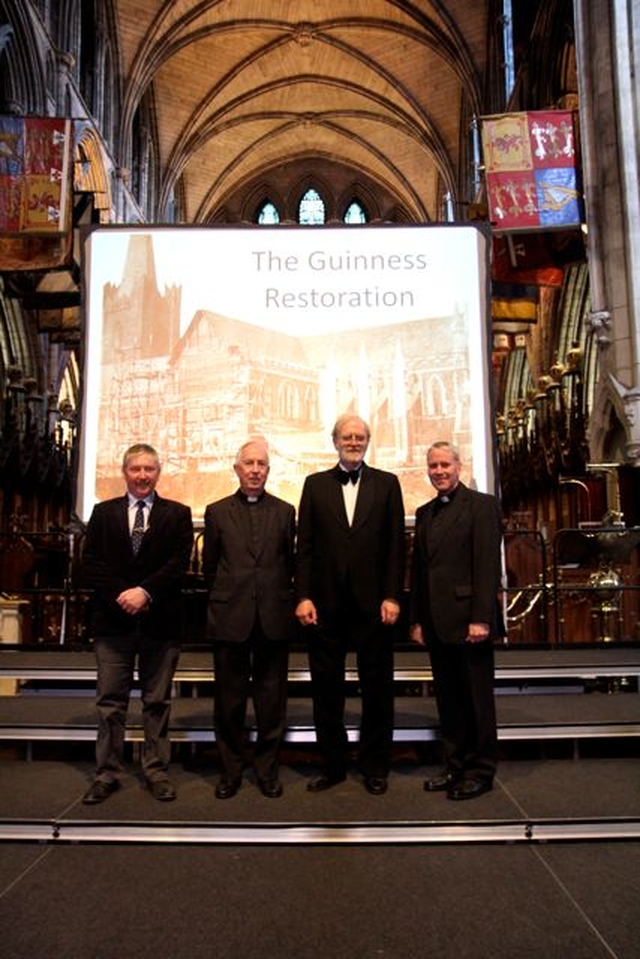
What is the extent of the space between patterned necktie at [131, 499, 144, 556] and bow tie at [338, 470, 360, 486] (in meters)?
0.91

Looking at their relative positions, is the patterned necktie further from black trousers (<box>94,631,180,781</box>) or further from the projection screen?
the projection screen

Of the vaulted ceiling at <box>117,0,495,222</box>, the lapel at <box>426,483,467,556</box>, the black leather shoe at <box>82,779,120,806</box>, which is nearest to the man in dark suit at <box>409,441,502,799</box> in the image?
the lapel at <box>426,483,467,556</box>

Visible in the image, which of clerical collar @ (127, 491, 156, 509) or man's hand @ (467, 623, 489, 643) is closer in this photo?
man's hand @ (467, 623, 489, 643)

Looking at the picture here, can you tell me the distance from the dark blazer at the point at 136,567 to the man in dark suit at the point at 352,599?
0.55m

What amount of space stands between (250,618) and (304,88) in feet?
88.8

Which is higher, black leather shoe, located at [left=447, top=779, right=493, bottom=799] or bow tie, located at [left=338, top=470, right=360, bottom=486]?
bow tie, located at [left=338, top=470, right=360, bottom=486]

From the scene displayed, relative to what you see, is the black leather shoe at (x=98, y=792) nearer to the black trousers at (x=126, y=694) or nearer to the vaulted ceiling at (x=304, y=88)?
the black trousers at (x=126, y=694)

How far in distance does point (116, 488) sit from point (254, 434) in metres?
1.08

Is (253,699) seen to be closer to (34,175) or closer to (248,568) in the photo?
(248,568)

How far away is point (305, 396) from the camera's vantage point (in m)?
6.05

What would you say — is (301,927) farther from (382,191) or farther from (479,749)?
(382,191)

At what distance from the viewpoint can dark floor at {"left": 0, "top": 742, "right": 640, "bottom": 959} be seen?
2275 mm

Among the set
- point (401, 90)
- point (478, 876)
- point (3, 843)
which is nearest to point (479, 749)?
point (478, 876)

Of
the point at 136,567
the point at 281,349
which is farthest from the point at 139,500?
the point at 281,349
